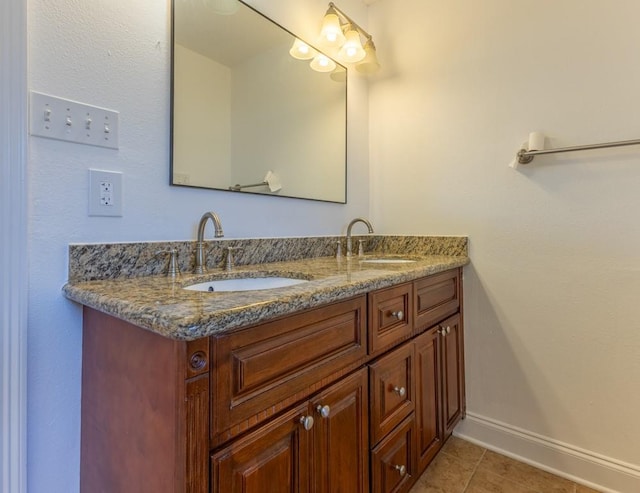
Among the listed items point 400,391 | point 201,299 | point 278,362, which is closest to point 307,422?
point 278,362

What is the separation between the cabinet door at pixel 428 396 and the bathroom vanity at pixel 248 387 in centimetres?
10

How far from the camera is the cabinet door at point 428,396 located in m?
1.21

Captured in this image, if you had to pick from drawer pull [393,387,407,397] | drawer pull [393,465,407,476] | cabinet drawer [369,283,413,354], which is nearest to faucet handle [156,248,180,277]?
cabinet drawer [369,283,413,354]

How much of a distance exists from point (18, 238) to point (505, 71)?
1.84 meters

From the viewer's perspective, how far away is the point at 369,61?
5.54 ft

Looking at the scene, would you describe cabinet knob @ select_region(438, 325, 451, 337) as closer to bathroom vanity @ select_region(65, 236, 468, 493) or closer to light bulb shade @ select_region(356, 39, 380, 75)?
bathroom vanity @ select_region(65, 236, 468, 493)

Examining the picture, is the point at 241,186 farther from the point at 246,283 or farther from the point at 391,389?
the point at 391,389

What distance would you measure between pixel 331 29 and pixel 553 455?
2.05 meters

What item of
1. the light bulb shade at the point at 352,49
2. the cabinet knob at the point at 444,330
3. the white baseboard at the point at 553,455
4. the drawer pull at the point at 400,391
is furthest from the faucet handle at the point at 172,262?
the white baseboard at the point at 553,455

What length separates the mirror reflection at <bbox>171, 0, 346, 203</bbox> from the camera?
1073mm

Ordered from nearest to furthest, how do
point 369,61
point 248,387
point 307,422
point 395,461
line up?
point 248,387 < point 307,422 < point 395,461 < point 369,61

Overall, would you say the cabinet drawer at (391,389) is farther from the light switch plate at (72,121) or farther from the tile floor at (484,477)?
the light switch plate at (72,121)

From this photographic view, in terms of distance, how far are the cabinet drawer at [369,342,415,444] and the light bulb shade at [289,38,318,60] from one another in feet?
4.24

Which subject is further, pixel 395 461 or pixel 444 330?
pixel 444 330
